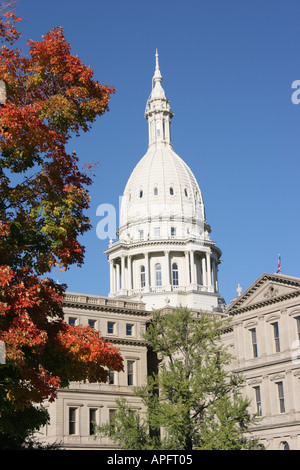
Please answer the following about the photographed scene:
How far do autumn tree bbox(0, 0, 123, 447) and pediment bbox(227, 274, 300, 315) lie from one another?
5101 centimetres

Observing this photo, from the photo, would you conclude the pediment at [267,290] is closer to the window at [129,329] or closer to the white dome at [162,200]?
the window at [129,329]

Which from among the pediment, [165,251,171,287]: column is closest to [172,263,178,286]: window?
[165,251,171,287]: column

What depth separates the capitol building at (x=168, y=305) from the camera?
228 ft

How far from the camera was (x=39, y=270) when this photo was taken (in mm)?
19156

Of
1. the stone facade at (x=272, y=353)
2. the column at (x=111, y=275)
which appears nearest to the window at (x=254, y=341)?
the stone facade at (x=272, y=353)

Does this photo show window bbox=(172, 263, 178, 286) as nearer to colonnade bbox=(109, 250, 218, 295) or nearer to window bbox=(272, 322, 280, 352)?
colonnade bbox=(109, 250, 218, 295)

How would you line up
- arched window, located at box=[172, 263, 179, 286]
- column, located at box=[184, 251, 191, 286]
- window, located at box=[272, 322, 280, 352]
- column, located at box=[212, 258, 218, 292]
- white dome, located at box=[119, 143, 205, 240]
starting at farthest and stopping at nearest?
white dome, located at box=[119, 143, 205, 240]
column, located at box=[212, 258, 218, 292]
arched window, located at box=[172, 263, 179, 286]
column, located at box=[184, 251, 191, 286]
window, located at box=[272, 322, 280, 352]

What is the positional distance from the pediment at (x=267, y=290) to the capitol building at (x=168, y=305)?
3.9 inches

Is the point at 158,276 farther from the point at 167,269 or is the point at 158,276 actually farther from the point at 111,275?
the point at 111,275

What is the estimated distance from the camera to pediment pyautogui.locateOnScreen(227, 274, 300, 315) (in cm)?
6931

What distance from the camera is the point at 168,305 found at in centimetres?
9856

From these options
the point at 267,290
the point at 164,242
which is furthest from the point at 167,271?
the point at 267,290

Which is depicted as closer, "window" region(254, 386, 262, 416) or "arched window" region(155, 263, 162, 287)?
"window" region(254, 386, 262, 416)
